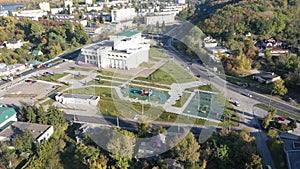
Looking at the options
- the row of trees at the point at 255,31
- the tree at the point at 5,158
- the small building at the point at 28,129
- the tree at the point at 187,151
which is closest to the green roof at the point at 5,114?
the small building at the point at 28,129

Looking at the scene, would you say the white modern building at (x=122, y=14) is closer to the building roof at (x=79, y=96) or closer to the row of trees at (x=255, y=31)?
the row of trees at (x=255, y=31)

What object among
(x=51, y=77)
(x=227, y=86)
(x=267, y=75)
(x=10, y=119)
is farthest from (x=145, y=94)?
(x=267, y=75)

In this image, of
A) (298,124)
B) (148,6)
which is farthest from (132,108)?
(148,6)

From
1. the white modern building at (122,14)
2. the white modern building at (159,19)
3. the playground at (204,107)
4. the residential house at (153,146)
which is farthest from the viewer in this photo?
the white modern building at (122,14)

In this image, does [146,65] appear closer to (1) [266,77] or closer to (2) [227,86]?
(2) [227,86]

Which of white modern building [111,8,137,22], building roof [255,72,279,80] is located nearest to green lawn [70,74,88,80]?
building roof [255,72,279,80]

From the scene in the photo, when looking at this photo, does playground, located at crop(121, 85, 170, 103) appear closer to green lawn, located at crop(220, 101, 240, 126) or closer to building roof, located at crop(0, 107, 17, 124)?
A: green lawn, located at crop(220, 101, 240, 126)
